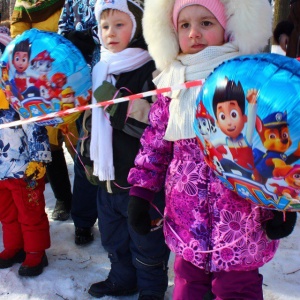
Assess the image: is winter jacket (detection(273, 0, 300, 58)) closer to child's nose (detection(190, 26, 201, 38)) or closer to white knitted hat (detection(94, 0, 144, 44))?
white knitted hat (detection(94, 0, 144, 44))

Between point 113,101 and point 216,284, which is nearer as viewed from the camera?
point 216,284

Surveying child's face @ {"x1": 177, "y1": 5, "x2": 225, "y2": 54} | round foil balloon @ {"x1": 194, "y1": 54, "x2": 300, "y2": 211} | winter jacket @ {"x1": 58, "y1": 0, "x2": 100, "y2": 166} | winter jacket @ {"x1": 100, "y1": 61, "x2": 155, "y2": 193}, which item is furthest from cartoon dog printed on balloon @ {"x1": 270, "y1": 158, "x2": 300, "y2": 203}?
winter jacket @ {"x1": 58, "y1": 0, "x2": 100, "y2": 166}

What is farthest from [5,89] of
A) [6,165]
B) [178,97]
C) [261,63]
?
[261,63]

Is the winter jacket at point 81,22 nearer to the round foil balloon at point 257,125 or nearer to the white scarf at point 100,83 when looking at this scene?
the white scarf at point 100,83

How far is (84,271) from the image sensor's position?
2812 mm

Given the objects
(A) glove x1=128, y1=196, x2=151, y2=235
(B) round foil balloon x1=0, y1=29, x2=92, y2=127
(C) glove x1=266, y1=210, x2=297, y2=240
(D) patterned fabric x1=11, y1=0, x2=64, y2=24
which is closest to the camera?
(C) glove x1=266, y1=210, x2=297, y2=240

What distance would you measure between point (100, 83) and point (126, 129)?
0.27 metres

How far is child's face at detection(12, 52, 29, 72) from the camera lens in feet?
6.64

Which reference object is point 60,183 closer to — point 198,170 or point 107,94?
point 107,94

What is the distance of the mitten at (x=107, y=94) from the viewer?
7.06 feet

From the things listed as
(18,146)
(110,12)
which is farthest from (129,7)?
(18,146)

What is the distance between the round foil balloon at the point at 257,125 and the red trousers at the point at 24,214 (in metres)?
1.59

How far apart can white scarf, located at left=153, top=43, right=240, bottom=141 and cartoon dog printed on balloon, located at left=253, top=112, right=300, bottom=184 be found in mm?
408

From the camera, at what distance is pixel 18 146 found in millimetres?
2586
